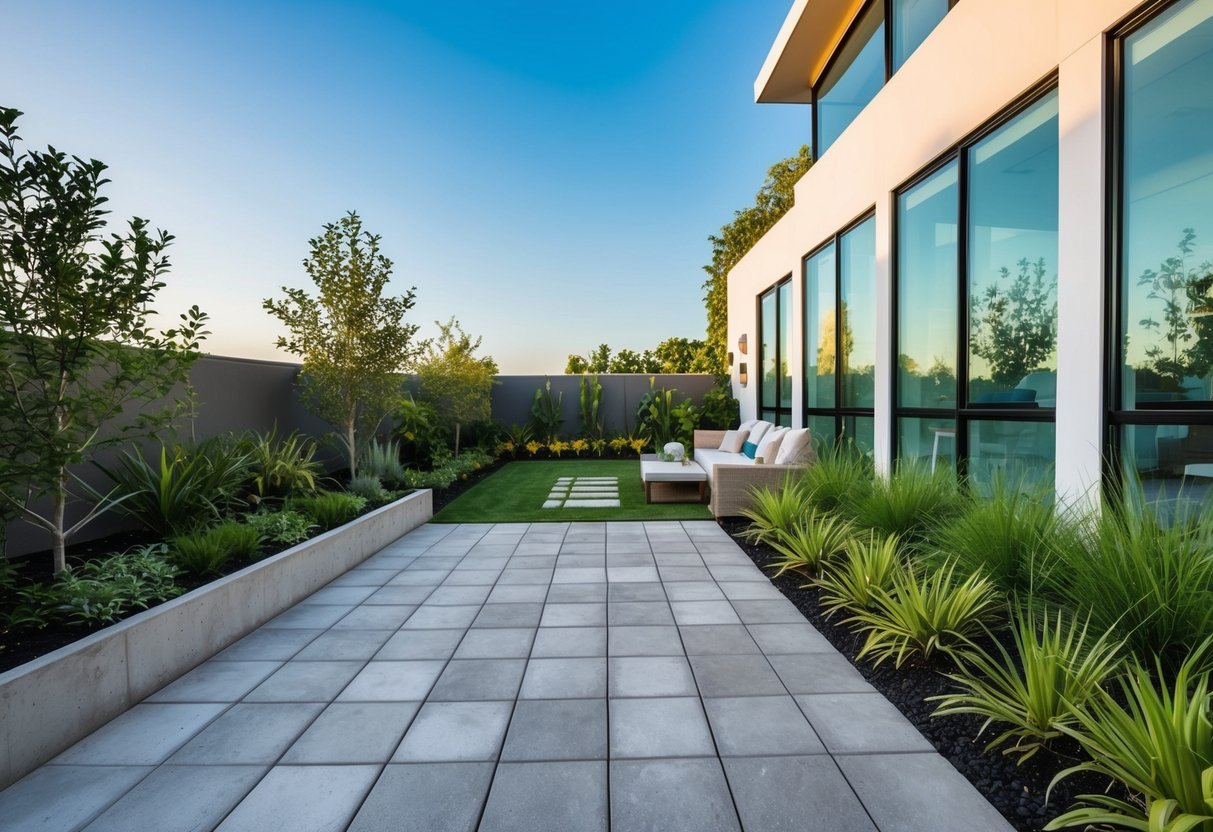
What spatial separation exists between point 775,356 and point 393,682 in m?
7.71

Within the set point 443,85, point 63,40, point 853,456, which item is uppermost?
point 443,85

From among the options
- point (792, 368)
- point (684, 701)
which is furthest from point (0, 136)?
point (792, 368)

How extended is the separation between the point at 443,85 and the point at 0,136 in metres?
7.60

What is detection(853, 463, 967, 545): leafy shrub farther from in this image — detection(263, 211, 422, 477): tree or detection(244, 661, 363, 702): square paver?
detection(263, 211, 422, 477): tree

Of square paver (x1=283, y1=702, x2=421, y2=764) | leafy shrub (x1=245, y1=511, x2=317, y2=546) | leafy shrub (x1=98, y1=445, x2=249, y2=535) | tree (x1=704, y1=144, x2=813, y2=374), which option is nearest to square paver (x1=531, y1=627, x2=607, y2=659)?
square paver (x1=283, y1=702, x2=421, y2=764)

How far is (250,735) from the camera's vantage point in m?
2.12

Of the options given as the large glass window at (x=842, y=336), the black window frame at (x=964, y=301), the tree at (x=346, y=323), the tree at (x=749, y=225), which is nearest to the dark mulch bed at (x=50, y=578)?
the tree at (x=346, y=323)

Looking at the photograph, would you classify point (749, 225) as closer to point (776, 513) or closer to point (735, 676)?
point (776, 513)

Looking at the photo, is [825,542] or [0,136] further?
[825,542]

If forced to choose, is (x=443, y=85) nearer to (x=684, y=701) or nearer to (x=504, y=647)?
(x=504, y=647)

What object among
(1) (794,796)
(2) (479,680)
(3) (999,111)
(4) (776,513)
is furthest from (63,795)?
(3) (999,111)

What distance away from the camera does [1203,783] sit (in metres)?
1.27

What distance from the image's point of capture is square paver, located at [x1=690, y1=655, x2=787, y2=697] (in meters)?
2.40

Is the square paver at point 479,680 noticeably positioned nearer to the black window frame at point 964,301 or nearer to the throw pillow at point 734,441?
the black window frame at point 964,301
